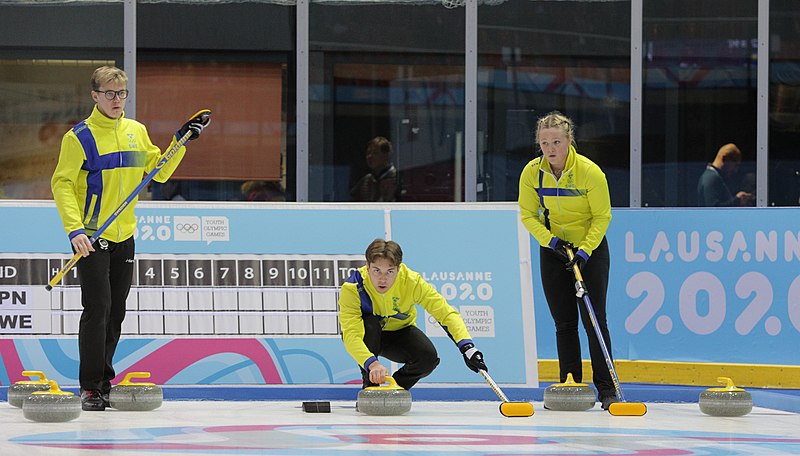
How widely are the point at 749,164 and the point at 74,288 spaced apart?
15.6 ft

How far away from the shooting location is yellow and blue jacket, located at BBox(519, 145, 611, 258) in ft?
22.3

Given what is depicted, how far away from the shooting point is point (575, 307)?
6922 millimetres

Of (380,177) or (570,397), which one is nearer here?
(570,397)

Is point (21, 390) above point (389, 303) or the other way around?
the other way around

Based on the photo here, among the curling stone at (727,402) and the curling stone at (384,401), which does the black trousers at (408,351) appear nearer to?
the curling stone at (384,401)

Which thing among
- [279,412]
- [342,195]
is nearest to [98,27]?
[342,195]

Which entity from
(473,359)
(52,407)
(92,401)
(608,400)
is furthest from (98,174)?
(608,400)

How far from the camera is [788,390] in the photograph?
25.3 ft

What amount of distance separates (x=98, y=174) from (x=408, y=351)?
1.71 m

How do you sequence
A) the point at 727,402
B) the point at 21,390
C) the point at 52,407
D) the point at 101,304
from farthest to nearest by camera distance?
1. the point at 21,390
2. the point at 727,402
3. the point at 101,304
4. the point at 52,407

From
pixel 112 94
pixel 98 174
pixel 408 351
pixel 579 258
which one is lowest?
pixel 408 351

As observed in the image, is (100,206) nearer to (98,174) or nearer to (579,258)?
(98,174)

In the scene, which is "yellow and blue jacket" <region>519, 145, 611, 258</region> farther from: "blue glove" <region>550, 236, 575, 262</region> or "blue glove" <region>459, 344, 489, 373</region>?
"blue glove" <region>459, 344, 489, 373</region>

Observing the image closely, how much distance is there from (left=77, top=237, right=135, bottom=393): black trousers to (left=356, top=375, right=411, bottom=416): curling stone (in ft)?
3.85
